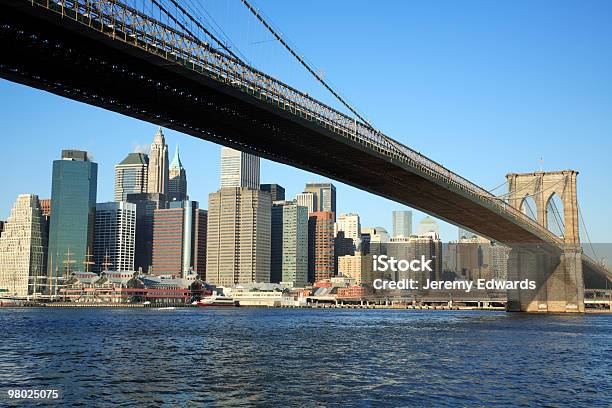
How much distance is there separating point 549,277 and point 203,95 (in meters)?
60.3

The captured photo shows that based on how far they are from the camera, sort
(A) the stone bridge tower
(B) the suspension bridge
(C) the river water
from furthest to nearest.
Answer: (A) the stone bridge tower < (B) the suspension bridge < (C) the river water

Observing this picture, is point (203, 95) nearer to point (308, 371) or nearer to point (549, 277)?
point (308, 371)

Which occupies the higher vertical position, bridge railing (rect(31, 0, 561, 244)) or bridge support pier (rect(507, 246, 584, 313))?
bridge railing (rect(31, 0, 561, 244))

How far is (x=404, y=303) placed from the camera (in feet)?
534

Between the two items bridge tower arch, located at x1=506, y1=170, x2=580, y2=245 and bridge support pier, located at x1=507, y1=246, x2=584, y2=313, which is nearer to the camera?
bridge support pier, located at x1=507, y1=246, x2=584, y2=313

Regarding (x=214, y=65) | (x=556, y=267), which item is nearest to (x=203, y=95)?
(x=214, y=65)

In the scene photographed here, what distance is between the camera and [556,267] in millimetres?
86938

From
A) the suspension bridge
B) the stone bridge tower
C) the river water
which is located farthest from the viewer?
the stone bridge tower

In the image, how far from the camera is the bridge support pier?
86.5 metres

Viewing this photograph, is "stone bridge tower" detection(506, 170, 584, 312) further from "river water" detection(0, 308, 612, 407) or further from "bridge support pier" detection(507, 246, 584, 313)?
"river water" detection(0, 308, 612, 407)

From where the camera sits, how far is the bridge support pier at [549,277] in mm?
86500

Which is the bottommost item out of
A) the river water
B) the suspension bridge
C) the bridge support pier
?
the river water

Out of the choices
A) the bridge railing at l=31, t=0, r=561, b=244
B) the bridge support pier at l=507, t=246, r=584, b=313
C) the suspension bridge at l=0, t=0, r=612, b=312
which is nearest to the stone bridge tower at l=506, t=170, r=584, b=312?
the bridge support pier at l=507, t=246, r=584, b=313

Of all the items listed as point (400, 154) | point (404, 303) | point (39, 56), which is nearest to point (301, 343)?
point (39, 56)
